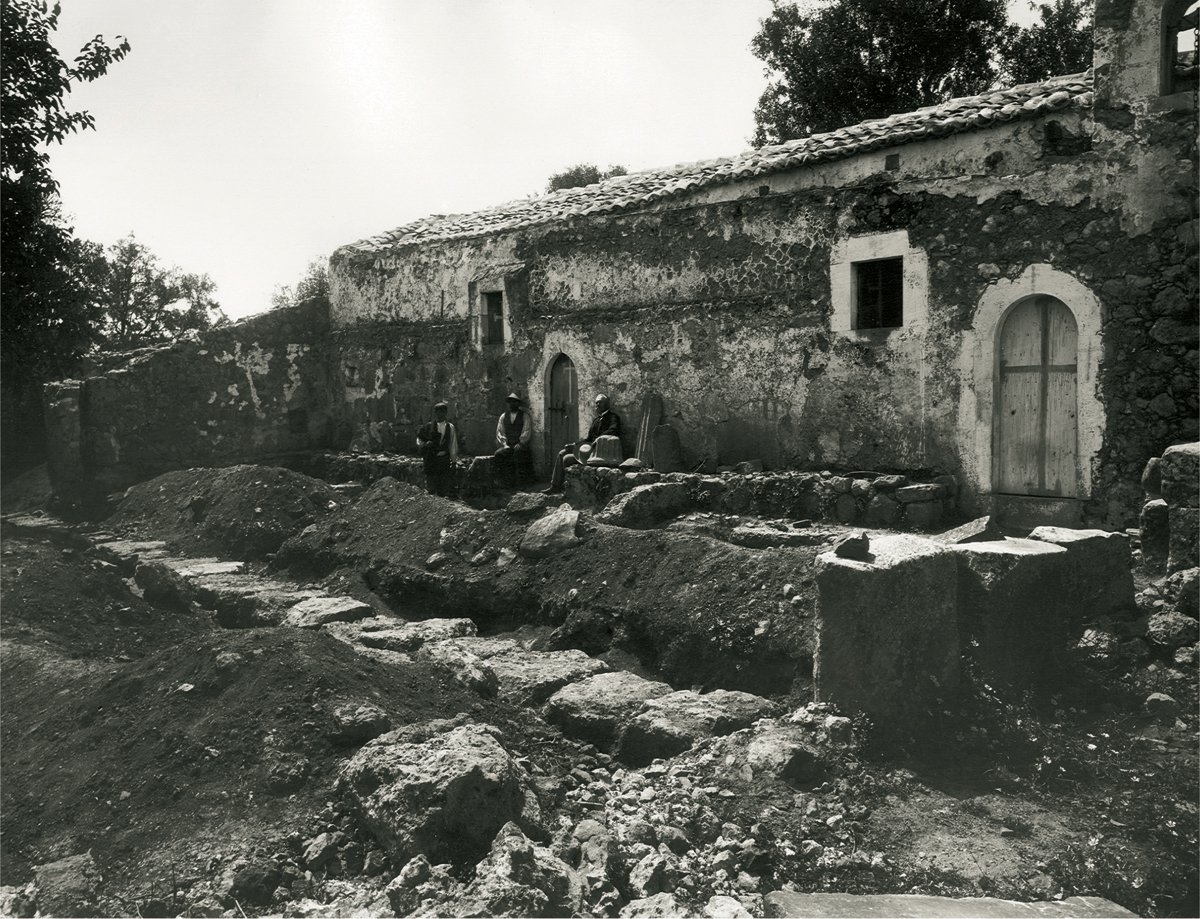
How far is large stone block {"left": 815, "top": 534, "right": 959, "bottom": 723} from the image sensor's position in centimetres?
540

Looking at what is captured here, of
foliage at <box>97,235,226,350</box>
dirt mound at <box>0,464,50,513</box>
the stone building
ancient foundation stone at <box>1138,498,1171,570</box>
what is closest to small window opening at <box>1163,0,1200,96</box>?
the stone building

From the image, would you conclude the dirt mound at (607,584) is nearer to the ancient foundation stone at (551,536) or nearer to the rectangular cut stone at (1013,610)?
the ancient foundation stone at (551,536)

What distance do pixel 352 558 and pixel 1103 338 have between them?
8057 millimetres

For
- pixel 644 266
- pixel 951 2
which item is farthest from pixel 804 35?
pixel 644 266

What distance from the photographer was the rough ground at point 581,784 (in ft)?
13.4

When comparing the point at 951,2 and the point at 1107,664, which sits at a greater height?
the point at 951,2

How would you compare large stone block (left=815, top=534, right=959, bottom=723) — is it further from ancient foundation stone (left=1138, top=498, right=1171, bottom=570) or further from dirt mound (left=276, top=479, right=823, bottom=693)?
ancient foundation stone (left=1138, top=498, right=1171, bottom=570)

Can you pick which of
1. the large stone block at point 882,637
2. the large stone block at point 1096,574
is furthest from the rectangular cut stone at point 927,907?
the large stone block at point 1096,574

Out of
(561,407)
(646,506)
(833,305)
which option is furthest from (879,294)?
(561,407)

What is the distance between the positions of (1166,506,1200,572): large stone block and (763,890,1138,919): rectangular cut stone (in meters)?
3.39

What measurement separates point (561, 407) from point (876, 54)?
537 inches

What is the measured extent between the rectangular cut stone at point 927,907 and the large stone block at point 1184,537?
339cm

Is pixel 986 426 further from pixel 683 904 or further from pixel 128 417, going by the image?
pixel 128 417

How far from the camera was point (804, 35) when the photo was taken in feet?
77.5
